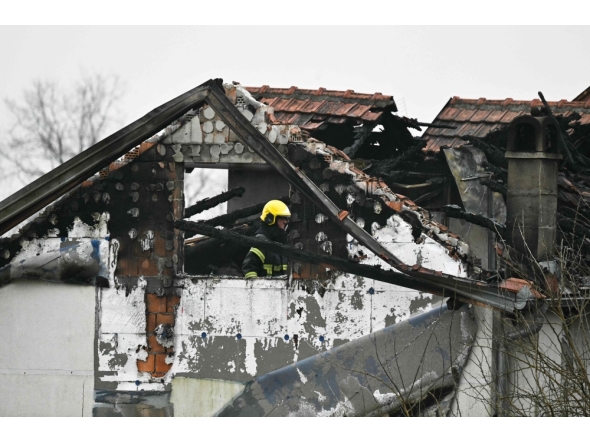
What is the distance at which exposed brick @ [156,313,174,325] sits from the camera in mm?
10031

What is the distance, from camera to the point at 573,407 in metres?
6.64

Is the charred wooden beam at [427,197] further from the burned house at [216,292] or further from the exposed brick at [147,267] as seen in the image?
the exposed brick at [147,267]

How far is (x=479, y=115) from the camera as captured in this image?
1609cm

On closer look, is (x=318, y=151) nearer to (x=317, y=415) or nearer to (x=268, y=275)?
(x=268, y=275)

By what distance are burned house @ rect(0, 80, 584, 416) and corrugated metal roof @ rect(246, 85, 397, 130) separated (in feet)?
13.8

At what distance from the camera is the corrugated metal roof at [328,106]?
14.4 m

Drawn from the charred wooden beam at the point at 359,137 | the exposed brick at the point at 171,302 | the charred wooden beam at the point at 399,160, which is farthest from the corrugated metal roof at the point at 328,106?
the exposed brick at the point at 171,302

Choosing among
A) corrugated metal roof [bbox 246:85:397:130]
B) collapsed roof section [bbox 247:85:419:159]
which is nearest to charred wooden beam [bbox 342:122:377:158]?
collapsed roof section [bbox 247:85:419:159]

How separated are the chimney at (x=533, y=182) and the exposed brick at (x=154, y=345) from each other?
11.6 feet

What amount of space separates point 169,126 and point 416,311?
2.97 m

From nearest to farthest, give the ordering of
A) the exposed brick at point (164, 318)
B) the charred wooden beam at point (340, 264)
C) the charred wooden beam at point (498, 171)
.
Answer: the charred wooden beam at point (340, 264), the exposed brick at point (164, 318), the charred wooden beam at point (498, 171)

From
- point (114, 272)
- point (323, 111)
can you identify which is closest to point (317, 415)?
point (114, 272)

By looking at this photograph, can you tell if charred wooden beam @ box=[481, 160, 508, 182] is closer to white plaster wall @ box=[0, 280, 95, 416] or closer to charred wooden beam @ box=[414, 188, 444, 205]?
charred wooden beam @ box=[414, 188, 444, 205]

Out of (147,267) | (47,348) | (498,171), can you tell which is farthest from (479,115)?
(47,348)
